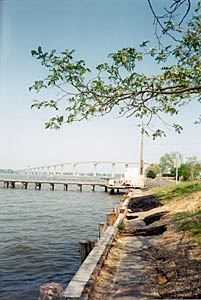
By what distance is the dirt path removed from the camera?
475 centimetres

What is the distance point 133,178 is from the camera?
4747cm

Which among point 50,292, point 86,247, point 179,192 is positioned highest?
point 179,192

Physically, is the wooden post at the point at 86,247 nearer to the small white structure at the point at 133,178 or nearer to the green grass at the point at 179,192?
the green grass at the point at 179,192

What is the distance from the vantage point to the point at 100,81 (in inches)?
238

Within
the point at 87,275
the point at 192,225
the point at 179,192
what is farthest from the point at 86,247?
the point at 179,192

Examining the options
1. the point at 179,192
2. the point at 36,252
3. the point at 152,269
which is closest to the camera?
the point at 152,269

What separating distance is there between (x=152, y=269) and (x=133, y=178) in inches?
1649

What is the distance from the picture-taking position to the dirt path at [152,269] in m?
4.75

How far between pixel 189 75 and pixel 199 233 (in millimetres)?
4409

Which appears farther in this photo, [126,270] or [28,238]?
[28,238]

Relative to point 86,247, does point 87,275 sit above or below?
above

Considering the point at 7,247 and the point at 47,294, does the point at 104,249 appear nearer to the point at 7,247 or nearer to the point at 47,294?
the point at 47,294

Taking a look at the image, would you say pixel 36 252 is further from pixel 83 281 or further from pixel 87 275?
pixel 83 281

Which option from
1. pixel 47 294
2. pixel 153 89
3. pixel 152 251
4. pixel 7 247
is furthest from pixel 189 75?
pixel 7 247
